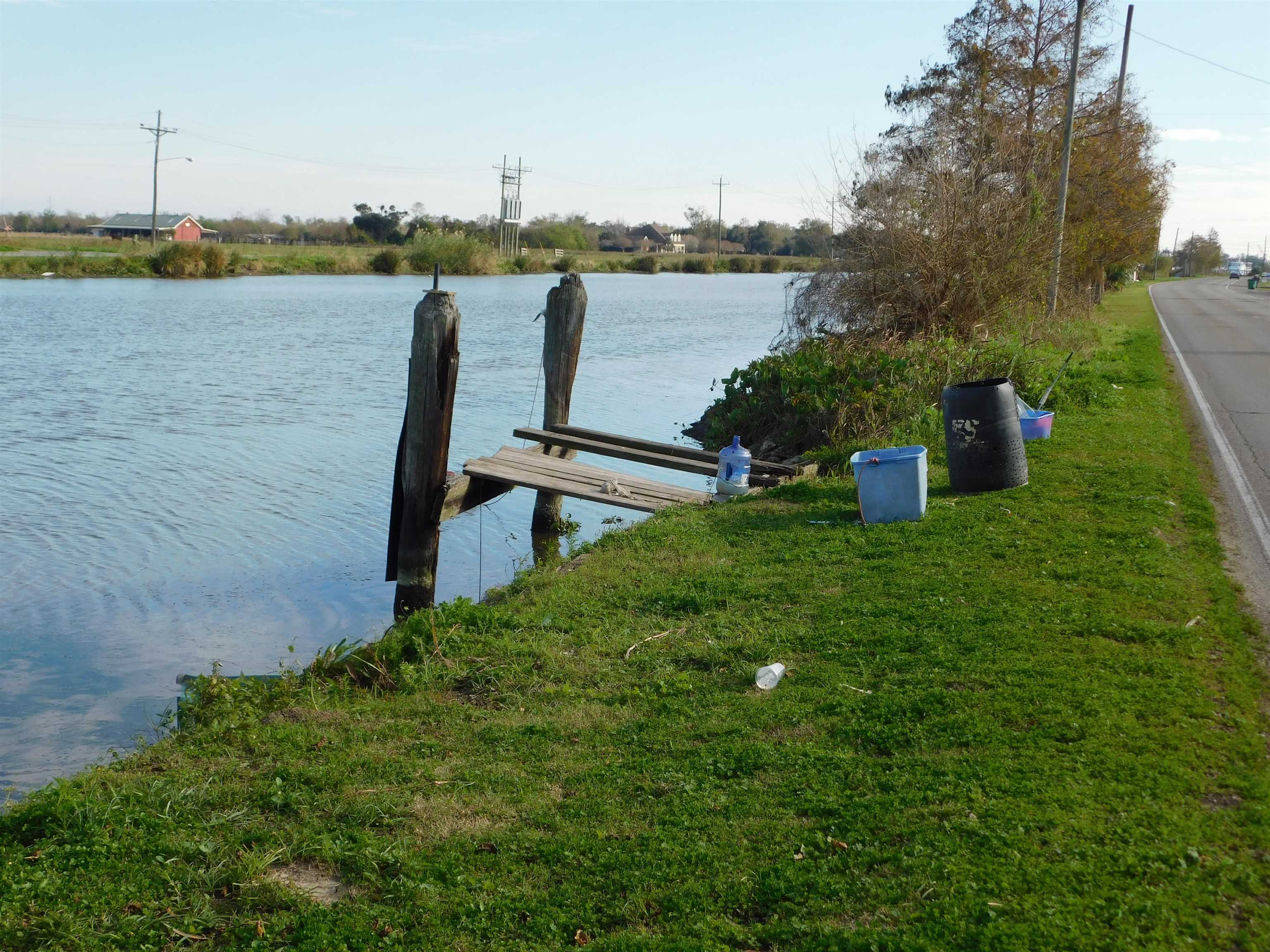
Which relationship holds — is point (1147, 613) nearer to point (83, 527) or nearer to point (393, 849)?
point (393, 849)

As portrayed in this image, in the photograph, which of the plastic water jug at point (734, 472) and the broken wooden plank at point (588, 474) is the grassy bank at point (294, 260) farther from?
the plastic water jug at point (734, 472)

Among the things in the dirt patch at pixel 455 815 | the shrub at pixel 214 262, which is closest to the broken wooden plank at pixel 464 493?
the dirt patch at pixel 455 815

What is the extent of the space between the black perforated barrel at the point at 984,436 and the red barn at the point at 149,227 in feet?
325

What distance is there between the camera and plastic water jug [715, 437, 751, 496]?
34.3 ft

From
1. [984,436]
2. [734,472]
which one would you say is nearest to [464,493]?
[734,472]

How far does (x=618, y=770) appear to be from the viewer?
4.74 meters

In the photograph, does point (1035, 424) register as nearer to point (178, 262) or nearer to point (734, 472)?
point (734, 472)

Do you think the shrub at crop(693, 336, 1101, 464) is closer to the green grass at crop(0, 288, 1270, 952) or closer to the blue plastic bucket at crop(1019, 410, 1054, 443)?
the blue plastic bucket at crop(1019, 410, 1054, 443)

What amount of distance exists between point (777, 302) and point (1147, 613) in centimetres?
5677

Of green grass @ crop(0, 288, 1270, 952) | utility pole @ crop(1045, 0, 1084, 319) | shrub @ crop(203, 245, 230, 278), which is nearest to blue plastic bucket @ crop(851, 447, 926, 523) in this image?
green grass @ crop(0, 288, 1270, 952)

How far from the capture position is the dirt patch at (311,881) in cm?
389

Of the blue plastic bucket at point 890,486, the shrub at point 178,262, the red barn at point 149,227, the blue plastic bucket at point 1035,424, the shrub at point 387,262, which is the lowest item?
the blue plastic bucket at point 890,486

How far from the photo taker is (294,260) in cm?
7262

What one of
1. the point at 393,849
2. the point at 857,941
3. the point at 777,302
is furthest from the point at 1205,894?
the point at 777,302
